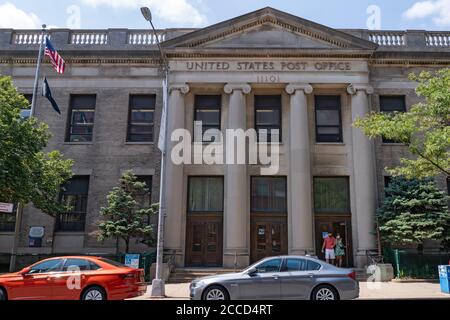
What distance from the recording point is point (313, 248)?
69.2ft

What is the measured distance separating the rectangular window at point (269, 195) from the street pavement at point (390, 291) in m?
6.10

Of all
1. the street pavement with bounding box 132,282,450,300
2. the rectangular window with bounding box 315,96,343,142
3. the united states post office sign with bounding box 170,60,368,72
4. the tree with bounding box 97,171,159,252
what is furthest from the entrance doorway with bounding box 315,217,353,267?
the tree with bounding box 97,171,159,252

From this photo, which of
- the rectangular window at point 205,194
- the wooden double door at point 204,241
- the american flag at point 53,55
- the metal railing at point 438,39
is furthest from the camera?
the metal railing at point 438,39

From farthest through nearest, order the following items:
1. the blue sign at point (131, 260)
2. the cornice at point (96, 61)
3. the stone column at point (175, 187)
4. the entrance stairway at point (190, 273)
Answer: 1. the cornice at point (96, 61)
2. the stone column at point (175, 187)
3. the entrance stairway at point (190, 273)
4. the blue sign at point (131, 260)

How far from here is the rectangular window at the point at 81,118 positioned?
931 inches

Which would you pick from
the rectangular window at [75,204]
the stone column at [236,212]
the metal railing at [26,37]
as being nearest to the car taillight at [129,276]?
the stone column at [236,212]

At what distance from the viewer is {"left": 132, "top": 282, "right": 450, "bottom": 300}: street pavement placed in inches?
542

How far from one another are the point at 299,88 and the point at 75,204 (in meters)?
14.5

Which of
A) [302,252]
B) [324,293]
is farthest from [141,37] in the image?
[324,293]

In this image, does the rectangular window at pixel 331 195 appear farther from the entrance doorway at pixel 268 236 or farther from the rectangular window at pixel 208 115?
the rectangular window at pixel 208 115

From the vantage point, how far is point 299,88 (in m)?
22.8

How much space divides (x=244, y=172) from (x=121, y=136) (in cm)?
756
